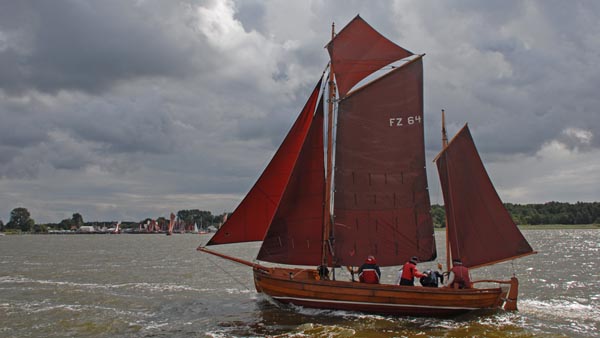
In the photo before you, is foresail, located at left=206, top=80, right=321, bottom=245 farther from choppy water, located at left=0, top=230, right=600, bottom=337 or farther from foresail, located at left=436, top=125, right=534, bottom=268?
foresail, located at left=436, top=125, right=534, bottom=268

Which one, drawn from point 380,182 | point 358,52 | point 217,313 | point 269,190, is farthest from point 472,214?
point 217,313

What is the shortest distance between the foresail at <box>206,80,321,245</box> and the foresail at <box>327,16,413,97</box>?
1.46 meters

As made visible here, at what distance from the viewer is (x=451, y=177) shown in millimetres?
22891

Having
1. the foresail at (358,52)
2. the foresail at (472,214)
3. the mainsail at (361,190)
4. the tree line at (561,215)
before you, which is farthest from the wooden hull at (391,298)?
the tree line at (561,215)

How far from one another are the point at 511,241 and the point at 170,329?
1528cm

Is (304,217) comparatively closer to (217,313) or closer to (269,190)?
(269,190)

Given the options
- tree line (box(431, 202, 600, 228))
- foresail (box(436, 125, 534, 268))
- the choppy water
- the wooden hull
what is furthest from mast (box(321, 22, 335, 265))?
tree line (box(431, 202, 600, 228))

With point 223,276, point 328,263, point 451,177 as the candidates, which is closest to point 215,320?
point 328,263

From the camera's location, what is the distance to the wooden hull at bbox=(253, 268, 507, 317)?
19.8 metres

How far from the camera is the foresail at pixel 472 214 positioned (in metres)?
22.6

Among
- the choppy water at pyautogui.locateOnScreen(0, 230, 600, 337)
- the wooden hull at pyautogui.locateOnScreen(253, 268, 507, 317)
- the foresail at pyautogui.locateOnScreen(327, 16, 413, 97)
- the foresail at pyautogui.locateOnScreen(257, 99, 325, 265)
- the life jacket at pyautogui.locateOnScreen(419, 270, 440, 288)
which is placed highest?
the foresail at pyautogui.locateOnScreen(327, 16, 413, 97)

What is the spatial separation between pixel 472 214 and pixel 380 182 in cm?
450

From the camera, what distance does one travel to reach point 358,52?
23.8m

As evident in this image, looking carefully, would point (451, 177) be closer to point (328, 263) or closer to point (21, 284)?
point (328, 263)
